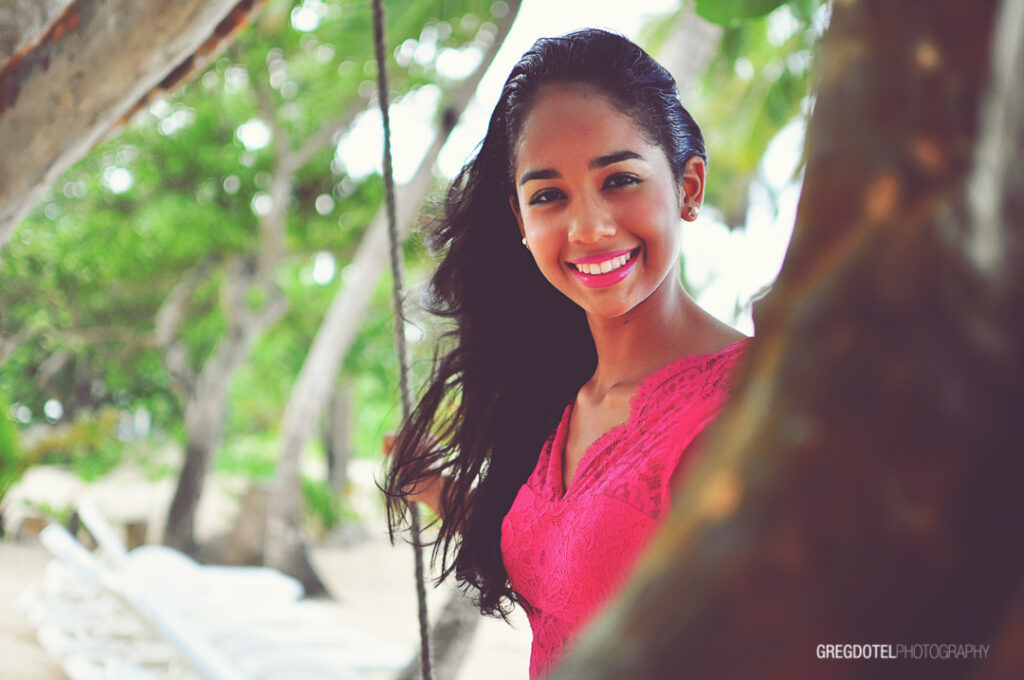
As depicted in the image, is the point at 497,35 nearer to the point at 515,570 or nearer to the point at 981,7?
the point at 515,570

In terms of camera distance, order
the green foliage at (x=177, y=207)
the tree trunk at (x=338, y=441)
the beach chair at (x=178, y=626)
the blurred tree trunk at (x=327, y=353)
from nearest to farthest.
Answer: the beach chair at (x=178, y=626) < the blurred tree trunk at (x=327, y=353) < the green foliage at (x=177, y=207) < the tree trunk at (x=338, y=441)

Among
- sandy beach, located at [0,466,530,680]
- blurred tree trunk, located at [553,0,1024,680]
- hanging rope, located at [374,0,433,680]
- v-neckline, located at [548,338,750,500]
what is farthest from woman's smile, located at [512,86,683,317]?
sandy beach, located at [0,466,530,680]

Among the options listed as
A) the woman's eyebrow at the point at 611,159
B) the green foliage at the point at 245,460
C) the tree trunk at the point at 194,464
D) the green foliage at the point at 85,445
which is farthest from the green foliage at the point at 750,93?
the green foliage at the point at 245,460

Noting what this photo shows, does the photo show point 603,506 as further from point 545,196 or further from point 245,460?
point 245,460

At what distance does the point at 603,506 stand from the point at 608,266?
0.32 m

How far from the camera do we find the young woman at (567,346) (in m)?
1.09

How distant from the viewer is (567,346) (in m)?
1.56

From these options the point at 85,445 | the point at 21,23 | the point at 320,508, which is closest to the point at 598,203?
the point at 21,23

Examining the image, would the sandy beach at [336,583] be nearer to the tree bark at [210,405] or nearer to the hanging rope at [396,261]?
the tree bark at [210,405]

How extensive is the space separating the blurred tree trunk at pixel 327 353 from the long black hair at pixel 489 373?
436 cm

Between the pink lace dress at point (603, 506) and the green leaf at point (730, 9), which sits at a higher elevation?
the green leaf at point (730, 9)

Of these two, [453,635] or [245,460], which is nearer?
[453,635]

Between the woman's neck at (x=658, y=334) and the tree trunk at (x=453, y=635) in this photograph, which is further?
the tree trunk at (x=453, y=635)

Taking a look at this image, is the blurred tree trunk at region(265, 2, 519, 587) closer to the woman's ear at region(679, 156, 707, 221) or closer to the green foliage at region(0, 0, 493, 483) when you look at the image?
the green foliage at region(0, 0, 493, 483)
